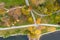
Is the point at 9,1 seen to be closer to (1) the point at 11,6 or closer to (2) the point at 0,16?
(1) the point at 11,6

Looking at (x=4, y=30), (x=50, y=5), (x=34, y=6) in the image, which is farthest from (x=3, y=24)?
(x=50, y=5)

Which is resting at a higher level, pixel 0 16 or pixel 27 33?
pixel 0 16

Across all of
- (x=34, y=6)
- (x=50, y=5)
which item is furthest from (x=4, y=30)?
(x=50, y=5)

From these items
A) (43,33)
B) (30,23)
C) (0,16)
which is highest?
(0,16)

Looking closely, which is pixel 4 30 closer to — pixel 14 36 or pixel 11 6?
pixel 14 36

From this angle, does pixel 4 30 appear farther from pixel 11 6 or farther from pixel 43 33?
pixel 43 33

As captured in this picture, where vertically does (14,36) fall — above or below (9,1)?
below

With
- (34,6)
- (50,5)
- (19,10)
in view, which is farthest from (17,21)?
(50,5)

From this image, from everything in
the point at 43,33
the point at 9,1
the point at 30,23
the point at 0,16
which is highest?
the point at 9,1
